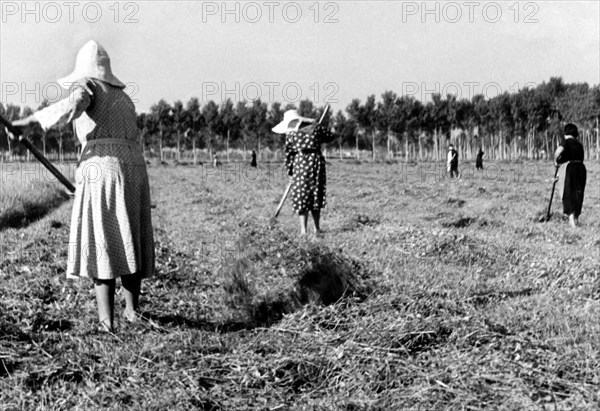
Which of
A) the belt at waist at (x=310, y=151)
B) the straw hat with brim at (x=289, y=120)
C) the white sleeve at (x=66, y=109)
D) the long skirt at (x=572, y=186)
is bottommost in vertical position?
the long skirt at (x=572, y=186)

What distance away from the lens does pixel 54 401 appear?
2.93 metres

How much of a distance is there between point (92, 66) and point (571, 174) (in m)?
8.10

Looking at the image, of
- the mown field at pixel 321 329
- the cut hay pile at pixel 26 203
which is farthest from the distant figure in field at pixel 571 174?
the cut hay pile at pixel 26 203

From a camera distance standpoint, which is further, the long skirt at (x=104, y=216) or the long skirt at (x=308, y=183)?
the long skirt at (x=308, y=183)

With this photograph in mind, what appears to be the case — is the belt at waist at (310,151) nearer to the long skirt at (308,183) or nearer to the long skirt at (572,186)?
the long skirt at (308,183)

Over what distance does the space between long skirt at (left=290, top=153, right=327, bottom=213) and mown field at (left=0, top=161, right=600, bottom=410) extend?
94cm

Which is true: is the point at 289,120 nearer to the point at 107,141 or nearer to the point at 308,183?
the point at 308,183

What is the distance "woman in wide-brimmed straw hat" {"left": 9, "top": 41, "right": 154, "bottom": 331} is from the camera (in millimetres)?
3971

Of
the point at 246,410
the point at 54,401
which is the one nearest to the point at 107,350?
the point at 54,401

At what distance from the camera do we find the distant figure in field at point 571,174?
9734 millimetres

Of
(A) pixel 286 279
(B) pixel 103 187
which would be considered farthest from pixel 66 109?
(A) pixel 286 279

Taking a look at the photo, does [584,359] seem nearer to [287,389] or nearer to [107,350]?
[287,389]

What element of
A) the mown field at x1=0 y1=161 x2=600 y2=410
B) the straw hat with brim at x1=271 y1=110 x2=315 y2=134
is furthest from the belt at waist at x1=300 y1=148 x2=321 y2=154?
the mown field at x1=0 y1=161 x2=600 y2=410

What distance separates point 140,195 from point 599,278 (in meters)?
3.60
